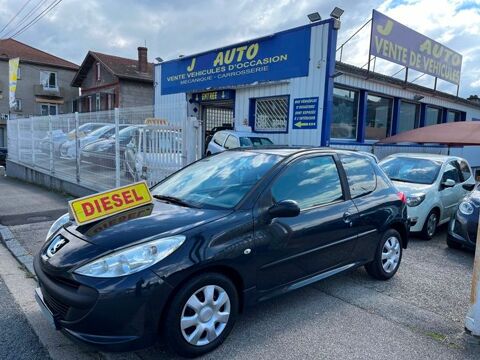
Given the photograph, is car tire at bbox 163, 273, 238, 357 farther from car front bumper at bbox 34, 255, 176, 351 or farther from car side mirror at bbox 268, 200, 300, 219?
car side mirror at bbox 268, 200, 300, 219

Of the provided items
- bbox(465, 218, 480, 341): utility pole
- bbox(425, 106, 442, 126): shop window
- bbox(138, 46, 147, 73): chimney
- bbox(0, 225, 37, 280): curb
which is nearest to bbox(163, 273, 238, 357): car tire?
bbox(465, 218, 480, 341): utility pole

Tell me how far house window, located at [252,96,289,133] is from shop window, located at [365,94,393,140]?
12.1 ft

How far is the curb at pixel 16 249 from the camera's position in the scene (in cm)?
450

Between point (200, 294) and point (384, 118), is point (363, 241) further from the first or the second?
point (384, 118)

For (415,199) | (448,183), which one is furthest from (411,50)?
(415,199)

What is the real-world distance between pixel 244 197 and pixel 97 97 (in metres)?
28.8

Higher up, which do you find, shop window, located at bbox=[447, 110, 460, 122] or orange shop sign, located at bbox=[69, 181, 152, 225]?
shop window, located at bbox=[447, 110, 460, 122]

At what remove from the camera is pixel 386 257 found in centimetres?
418

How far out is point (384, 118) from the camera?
14.8 m

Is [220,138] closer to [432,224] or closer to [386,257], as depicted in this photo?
[432,224]

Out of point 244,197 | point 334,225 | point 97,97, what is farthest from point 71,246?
point 97,97

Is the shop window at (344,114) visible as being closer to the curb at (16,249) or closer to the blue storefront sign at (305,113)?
the blue storefront sign at (305,113)

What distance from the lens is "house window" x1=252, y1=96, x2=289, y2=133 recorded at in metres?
Result: 12.1

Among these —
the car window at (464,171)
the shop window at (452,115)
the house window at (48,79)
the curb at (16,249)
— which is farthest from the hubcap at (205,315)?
the house window at (48,79)
